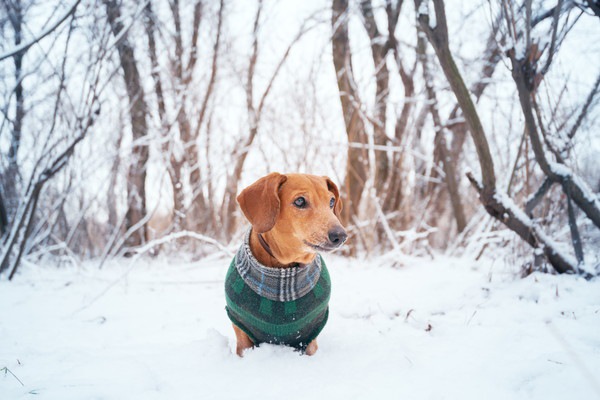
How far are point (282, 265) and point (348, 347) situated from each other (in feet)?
1.98

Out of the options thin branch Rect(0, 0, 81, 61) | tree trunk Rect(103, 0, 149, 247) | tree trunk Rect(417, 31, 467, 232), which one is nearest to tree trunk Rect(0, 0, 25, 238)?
tree trunk Rect(103, 0, 149, 247)

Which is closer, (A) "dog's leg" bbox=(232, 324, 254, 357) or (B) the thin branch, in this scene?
(A) "dog's leg" bbox=(232, 324, 254, 357)

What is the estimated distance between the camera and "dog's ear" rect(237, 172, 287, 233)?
1.75 m

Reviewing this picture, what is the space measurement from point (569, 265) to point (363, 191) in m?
4.06

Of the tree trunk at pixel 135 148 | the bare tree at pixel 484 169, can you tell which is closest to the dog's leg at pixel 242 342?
the bare tree at pixel 484 169

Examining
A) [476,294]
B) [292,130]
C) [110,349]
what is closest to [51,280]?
[110,349]

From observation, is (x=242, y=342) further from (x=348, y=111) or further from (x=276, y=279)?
(x=348, y=111)

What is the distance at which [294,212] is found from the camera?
181cm

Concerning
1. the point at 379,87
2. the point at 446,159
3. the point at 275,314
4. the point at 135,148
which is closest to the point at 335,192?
the point at 275,314

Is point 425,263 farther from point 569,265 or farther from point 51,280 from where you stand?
point 51,280

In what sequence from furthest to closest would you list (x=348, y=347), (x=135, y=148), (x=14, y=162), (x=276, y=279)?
(x=135, y=148)
(x=14, y=162)
(x=348, y=347)
(x=276, y=279)

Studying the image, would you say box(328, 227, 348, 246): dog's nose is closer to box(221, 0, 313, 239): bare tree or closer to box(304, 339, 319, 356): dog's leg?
box(304, 339, 319, 356): dog's leg

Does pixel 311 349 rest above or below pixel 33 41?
below

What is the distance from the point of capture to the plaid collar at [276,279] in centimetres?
176
